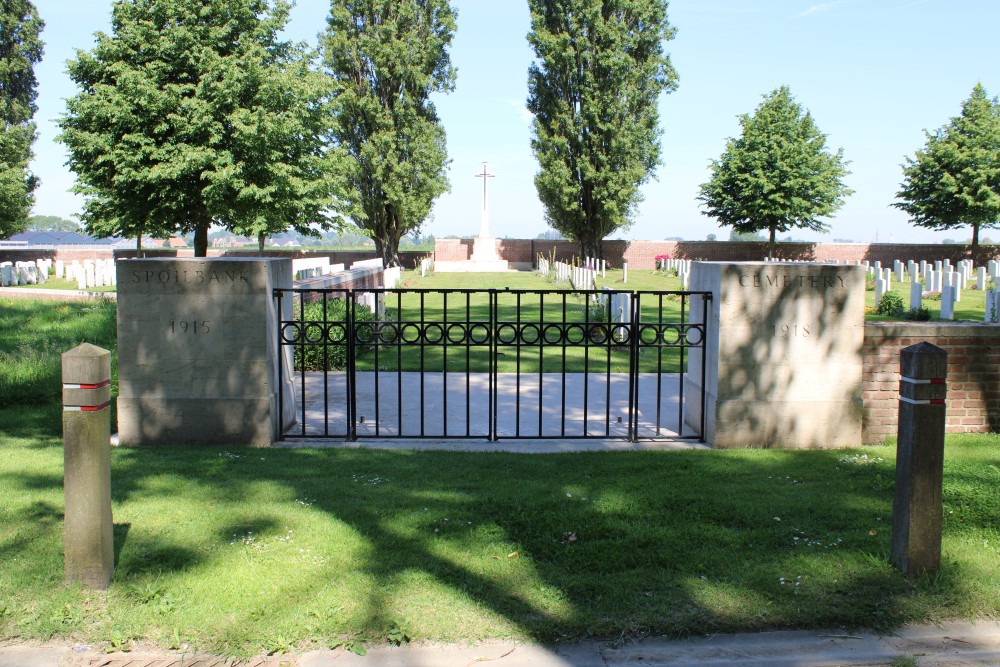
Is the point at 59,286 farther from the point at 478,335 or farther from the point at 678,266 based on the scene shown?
the point at 678,266

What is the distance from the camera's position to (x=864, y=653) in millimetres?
3146

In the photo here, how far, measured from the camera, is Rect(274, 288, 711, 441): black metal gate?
6.57 meters

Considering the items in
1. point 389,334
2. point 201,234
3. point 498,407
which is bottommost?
point 498,407

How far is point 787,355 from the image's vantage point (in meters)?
6.48

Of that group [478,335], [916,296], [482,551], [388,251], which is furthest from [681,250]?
[482,551]

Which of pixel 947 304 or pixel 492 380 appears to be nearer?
pixel 492 380

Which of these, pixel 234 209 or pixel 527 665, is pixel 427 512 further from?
pixel 234 209

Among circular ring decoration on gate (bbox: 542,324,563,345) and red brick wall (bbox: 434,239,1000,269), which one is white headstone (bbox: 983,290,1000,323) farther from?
red brick wall (bbox: 434,239,1000,269)

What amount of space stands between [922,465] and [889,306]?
588 inches

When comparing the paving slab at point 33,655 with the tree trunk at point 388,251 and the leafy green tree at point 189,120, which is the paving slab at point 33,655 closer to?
the leafy green tree at point 189,120

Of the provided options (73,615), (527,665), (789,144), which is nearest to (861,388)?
(527,665)

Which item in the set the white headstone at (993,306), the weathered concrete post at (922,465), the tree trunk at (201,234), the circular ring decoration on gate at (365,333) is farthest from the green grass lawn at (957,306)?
the tree trunk at (201,234)

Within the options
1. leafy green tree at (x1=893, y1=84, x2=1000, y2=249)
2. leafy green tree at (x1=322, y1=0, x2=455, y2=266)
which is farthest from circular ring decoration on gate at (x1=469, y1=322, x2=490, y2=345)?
leafy green tree at (x1=893, y1=84, x2=1000, y2=249)

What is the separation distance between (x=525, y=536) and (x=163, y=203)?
79.5ft
